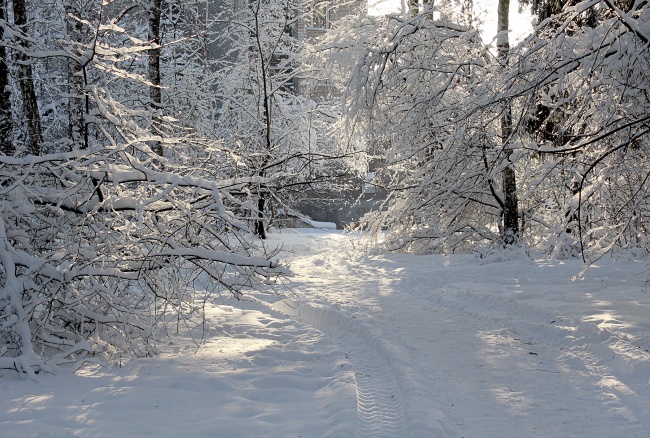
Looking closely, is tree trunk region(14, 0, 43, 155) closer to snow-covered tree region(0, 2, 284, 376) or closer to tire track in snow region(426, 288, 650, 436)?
snow-covered tree region(0, 2, 284, 376)

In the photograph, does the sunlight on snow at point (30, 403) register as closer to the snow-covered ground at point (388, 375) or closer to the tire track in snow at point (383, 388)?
the snow-covered ground at point (388, 375)

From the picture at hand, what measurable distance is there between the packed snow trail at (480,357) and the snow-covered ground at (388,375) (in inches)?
0.8

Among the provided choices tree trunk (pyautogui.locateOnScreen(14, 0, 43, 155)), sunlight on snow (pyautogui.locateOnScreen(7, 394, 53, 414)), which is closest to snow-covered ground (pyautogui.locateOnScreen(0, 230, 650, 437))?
sunlight on snow (pyautogui.locateOnScreen(7, 394, 53, 414))

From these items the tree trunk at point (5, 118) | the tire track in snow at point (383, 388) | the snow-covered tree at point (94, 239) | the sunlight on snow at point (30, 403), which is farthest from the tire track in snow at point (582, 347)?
the tree trunk at point (5, 118)

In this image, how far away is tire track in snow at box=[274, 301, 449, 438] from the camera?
163 inches

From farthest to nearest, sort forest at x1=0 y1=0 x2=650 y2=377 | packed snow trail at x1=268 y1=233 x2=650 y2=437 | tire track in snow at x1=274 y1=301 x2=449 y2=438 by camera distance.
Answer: forest at x1=0 y1=0 x2=650 y2=377 → packed snow trail at x1=268 y1=233 x2=650 y2=437 → tire track in snow at x1=274 y1=301 x2=449 y2=438

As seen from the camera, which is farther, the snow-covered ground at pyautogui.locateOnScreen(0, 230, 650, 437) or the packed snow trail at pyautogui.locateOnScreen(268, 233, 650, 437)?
the packed snow trail at pyautogui.locateOnScreen(268, 233, 650, 437)

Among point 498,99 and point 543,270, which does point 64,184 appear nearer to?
point 498,99

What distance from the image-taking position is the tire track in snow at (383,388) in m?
4.15

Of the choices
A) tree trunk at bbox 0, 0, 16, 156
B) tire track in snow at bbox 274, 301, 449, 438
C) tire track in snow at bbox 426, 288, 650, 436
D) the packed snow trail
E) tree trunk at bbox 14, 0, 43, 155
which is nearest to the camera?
tire track in snow at bbox 274, 301, 449, 438

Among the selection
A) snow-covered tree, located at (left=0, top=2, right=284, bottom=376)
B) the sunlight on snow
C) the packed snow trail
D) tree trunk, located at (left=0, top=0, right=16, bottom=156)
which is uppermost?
tree trunk, located at (left=0, top=0, right=16, bottom=156)

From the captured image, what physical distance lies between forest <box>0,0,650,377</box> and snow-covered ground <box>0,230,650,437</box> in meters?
0.67

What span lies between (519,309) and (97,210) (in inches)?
213

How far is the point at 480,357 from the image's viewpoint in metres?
6.05
